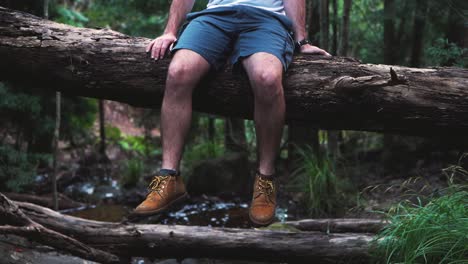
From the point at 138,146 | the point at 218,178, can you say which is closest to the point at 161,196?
the point at 218,178

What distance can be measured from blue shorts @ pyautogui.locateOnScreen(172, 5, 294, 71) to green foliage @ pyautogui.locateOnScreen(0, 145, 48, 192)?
4072 millimetres

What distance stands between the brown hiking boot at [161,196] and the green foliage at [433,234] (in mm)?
1453

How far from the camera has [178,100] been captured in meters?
3.37

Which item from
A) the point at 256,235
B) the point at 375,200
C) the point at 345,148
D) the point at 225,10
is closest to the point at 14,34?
the point at 225,10

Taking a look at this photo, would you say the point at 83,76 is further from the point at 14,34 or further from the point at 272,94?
the point at 272,94

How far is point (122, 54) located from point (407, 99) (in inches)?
79.6

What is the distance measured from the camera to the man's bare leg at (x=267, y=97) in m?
3.24

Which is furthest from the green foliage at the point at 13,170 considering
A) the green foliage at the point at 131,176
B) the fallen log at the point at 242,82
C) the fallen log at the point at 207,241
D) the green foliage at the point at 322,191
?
the green foliage at the point at 322,191

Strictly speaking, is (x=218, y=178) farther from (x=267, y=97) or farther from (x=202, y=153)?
(x=267, y=97)

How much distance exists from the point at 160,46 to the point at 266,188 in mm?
1264

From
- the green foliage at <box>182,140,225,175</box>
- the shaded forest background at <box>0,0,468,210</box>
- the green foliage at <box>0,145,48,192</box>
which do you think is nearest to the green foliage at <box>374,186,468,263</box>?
the shaded forest background at <box>0,0,468,210</box>

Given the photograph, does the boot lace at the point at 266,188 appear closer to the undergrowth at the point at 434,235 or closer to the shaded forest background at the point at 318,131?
the undergrowth at the point at 434,235

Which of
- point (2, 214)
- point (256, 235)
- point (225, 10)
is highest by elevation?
point (225, 10)

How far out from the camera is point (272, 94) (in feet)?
10.7
